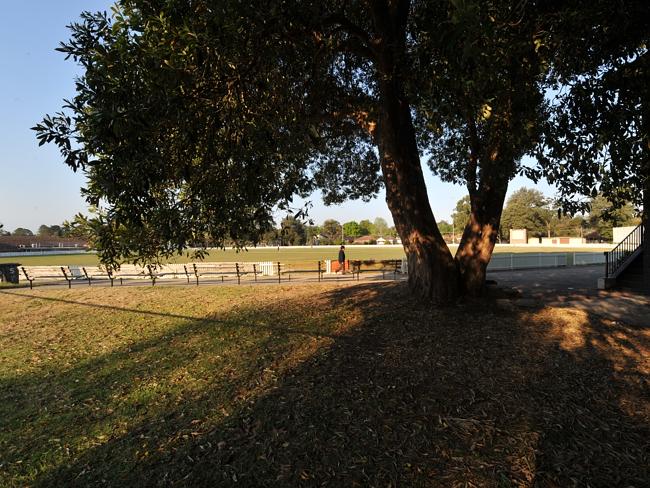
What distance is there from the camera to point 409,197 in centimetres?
791

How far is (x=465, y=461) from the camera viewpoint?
3.32 meters

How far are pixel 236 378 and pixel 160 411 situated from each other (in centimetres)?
102

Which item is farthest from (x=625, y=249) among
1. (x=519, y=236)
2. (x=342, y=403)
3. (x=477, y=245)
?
(x=519, y=236)

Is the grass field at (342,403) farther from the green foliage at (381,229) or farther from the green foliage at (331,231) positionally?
the green foliage at (381,229)

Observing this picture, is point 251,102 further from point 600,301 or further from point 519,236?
point 519,236

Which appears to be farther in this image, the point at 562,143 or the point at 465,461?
the point at 562,143

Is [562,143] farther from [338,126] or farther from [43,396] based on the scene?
[43,396]

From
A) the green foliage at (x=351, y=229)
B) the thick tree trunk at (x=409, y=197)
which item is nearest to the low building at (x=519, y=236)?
the green foliage at (x=351, y=229)

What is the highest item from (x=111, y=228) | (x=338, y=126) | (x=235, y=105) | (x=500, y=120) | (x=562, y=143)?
(x=338, y=126)

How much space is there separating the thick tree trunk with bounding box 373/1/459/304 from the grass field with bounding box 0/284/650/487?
692mm

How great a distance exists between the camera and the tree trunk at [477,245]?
838cm

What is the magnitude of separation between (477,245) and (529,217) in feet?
293

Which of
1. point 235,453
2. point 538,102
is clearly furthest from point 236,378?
point 538,102

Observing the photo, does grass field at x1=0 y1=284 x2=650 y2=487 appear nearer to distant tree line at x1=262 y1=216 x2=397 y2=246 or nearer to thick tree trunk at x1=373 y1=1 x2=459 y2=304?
thick tree trunk at x1=373 y1=1 x2=459 y2=304
